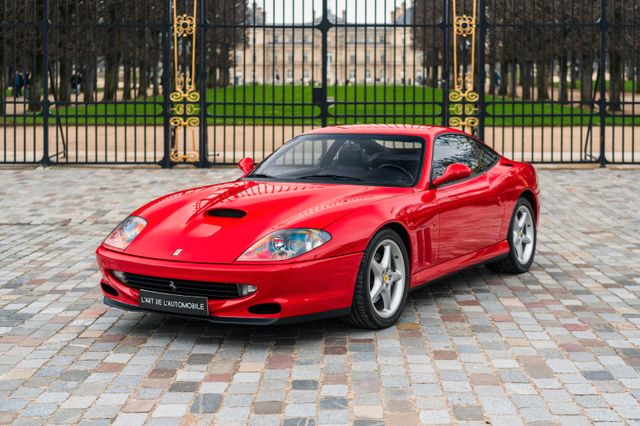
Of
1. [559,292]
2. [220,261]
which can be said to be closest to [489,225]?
[559,292]

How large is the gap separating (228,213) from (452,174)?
67.4 inches

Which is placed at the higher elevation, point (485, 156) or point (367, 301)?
point (485, 156)

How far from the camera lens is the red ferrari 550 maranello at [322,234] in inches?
232

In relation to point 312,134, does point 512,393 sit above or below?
below

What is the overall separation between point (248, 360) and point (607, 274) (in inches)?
153

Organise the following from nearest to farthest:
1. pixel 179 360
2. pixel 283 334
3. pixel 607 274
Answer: pixel 179 360
pixel 283 334
pixel 607 274

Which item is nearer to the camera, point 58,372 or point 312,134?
point 58,372

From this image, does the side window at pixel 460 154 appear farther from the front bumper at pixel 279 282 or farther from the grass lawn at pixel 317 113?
the grass lawn at pixel 317 113

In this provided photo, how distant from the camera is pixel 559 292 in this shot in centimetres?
768

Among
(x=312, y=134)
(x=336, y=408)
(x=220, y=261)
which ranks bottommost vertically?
(x=336, y=408)

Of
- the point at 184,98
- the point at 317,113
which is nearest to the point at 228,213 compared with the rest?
the point at 184,98

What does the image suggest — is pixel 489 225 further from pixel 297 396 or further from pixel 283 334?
pixel 297 396

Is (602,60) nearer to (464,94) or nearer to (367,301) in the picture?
(464,94)

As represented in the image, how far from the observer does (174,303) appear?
19.7ft
